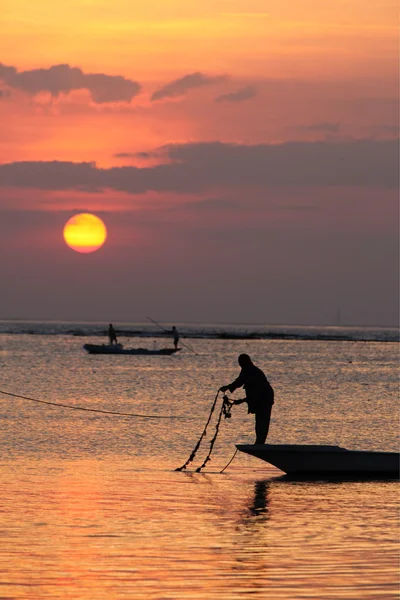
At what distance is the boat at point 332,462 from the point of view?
19.9 m

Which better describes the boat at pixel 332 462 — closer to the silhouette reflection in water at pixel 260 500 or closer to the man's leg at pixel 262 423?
the man's leg at pixel 262 423

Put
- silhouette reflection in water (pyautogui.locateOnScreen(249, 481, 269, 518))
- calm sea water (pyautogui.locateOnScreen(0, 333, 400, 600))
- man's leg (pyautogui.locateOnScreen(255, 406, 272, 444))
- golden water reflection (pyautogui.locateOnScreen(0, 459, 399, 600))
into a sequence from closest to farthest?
golden water reflection (pyautogui.locateOnScreen(0, 459, 399, 600))
calm sea water (pyautogui.locateOnScreen(0, 333, 400, 600))
silhouette reflection in water (pyautogui.locateOnScreen(249, 481, 269, 518))
man's leg (pyautogui.locateOnScreen(255, 406, 272, 444))

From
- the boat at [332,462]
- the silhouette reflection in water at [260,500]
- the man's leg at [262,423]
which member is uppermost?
the man's leg at [262,423]

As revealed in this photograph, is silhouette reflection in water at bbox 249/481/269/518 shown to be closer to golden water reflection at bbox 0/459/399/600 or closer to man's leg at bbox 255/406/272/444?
golden water reflection at bbox 0/459/399/600

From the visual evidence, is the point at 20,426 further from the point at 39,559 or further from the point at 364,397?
the point at 364,397

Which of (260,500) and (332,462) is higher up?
(332,462)

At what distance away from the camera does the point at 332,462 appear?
20.0 metres

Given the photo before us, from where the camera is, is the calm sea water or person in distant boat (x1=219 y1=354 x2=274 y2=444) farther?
person in distant boat (x1=219 y1=354 x2=274 y2=444)

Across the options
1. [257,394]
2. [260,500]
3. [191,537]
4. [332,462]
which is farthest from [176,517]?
[332,462]

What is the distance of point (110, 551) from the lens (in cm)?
1243

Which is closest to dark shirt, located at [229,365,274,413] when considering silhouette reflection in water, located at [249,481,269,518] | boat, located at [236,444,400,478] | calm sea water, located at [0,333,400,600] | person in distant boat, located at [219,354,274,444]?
person in distant boat, located at [219,354,274,444]

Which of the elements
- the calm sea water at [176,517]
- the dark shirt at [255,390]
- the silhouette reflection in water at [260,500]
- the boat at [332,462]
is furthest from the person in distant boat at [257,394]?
the silhouette reflection in water at [260,500]

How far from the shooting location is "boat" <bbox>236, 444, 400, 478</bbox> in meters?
19.9

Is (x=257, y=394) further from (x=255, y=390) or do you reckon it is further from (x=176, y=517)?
(x=176, y=517)
